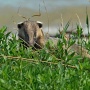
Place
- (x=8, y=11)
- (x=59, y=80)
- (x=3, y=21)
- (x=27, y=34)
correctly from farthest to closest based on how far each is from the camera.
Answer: (x=8, y=11), (x=3, y=21), (x=27, y=34), (x=59, y=80)

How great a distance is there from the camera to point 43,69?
5.12 meters

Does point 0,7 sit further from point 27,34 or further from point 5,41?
point 5,41

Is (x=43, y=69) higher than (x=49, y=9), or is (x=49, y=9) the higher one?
(x=49, y=9)

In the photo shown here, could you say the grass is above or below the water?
below

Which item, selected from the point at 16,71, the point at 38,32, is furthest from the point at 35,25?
the point at 16,71

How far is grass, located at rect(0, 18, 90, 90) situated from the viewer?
15.6 feet

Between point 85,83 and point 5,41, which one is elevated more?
point 5,41

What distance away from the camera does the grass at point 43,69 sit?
4746 mm

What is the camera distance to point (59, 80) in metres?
4.73

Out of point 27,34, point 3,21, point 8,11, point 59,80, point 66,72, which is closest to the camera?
point 59,80

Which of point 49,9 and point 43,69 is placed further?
point 49,9

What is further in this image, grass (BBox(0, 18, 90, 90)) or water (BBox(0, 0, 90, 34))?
water (BBox(0, 0, 90, 34))

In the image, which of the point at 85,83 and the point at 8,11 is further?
the point at 8,11

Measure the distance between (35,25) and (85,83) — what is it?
269 inches
